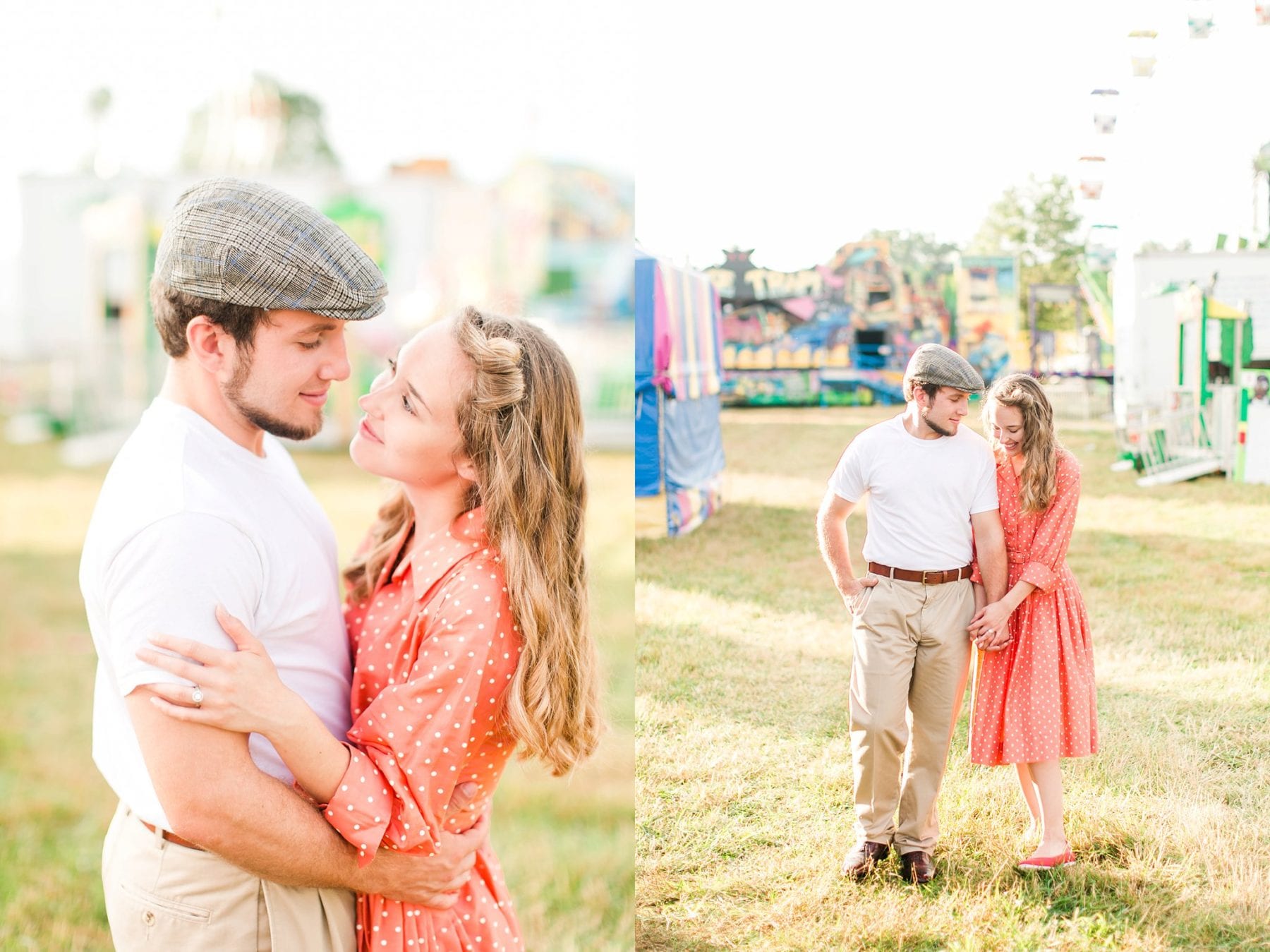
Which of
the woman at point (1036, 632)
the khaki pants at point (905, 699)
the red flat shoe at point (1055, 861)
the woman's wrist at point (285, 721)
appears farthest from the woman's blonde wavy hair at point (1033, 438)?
the woman's wrist at point (285, 721)

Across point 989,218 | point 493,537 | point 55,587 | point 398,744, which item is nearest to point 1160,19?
point 989,218

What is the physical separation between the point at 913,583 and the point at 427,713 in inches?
40.9

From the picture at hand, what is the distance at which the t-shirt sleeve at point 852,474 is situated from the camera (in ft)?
7.93

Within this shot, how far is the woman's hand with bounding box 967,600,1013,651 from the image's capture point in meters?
2.34

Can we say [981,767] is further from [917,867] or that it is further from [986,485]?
[986,485]

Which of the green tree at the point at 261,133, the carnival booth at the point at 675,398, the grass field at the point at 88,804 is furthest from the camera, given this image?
the green tree at the point at 261,133

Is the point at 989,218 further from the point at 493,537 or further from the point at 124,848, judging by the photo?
the point at 124,848

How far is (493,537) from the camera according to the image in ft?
6.49

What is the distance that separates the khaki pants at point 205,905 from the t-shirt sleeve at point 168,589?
39 centimetres

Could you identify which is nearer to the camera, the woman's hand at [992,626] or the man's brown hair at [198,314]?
the man's brown hair at [198,314]

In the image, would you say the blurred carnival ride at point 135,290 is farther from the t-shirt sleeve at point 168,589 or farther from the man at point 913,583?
the t-shirt sleeve at point 168,589

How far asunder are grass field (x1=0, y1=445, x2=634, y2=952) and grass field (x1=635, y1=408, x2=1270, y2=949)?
0.34 meters

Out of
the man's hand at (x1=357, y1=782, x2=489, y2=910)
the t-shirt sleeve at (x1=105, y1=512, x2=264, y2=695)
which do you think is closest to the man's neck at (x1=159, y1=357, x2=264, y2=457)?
the t-shirt sleeve at (x1=105, y1=512, x2=264, y2=695)

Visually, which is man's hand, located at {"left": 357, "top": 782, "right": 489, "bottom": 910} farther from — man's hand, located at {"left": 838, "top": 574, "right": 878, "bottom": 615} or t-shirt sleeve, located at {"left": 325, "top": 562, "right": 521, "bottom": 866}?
man's hand, located at {"left": 838, "top": 574, "right": 878, "bottom": 615}
